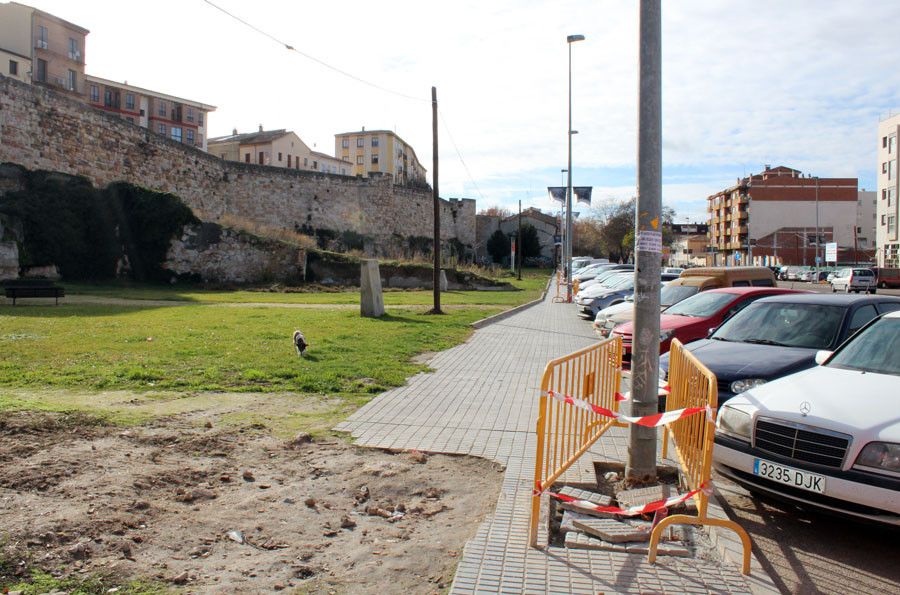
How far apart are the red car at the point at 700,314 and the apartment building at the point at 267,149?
7614 centimetres

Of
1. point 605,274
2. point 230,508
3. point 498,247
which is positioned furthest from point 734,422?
point 498,247

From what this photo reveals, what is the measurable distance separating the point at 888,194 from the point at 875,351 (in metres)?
73.5

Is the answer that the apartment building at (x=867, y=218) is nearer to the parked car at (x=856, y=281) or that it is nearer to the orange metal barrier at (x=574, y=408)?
the parked car at (x=856, y=281)

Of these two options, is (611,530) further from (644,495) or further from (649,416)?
(649,416)

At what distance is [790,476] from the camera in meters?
4.50

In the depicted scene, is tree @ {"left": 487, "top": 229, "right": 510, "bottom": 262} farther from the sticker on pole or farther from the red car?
the sticker on pole

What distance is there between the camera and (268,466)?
5.57 m

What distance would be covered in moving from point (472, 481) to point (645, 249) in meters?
2.26

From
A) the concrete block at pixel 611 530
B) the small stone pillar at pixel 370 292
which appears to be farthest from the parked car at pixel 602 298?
the concrete block at pixel 611 530

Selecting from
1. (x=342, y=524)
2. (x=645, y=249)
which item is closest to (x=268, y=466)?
(x=342, y=524)

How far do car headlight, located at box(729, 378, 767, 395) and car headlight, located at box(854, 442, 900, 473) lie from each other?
8.04 feet

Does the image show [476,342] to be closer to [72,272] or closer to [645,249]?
[645,249]

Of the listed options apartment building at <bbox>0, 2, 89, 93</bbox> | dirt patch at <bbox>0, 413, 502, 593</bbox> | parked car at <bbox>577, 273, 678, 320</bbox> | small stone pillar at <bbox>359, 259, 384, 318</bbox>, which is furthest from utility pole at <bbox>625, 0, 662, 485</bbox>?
apartment building at <bbox>0, 2, 89, 93</bbox>

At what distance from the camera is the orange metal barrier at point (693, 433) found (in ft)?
12.9
